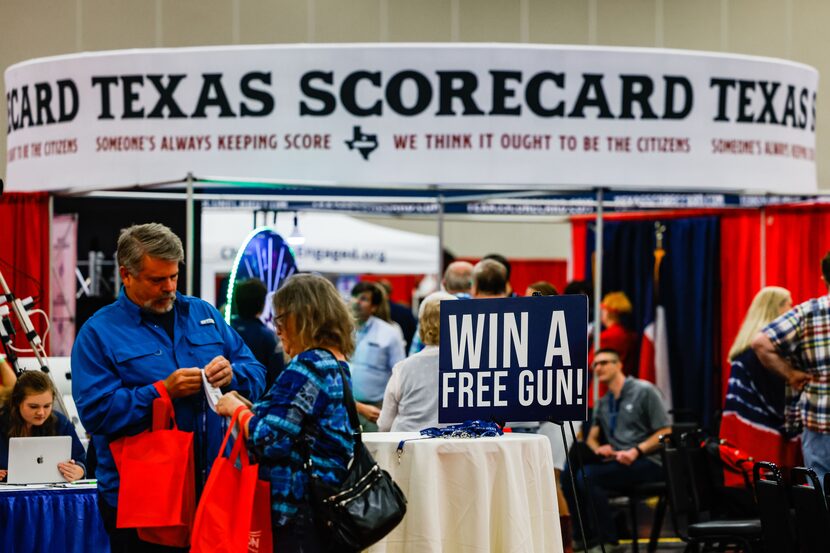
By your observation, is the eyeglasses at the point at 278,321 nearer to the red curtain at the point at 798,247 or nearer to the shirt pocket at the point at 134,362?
the shirt pocket at the point at 134,362

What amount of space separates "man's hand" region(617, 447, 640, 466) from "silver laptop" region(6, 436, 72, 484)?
3335 millimetres

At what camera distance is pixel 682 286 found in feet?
34.5

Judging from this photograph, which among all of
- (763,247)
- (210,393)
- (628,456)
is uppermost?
(763,247)

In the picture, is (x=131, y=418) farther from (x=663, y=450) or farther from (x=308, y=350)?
(x=663, y=450)

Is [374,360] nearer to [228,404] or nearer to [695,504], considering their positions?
[695,504]

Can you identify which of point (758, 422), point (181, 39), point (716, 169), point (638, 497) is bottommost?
point (638, 497)

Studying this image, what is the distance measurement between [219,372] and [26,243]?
4.59 m

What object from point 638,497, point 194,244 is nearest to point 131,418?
point 194,244

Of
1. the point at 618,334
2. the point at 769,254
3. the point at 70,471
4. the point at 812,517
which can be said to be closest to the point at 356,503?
the point at 812,517

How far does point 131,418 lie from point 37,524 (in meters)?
1.41

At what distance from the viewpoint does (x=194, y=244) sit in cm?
730

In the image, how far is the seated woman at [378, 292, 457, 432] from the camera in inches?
206

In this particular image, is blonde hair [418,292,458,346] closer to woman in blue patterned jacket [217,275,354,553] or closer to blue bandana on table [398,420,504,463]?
blue bandana on table [398,420,504,463]

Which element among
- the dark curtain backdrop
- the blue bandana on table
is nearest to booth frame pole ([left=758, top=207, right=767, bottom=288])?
the dark curtain backdrop
